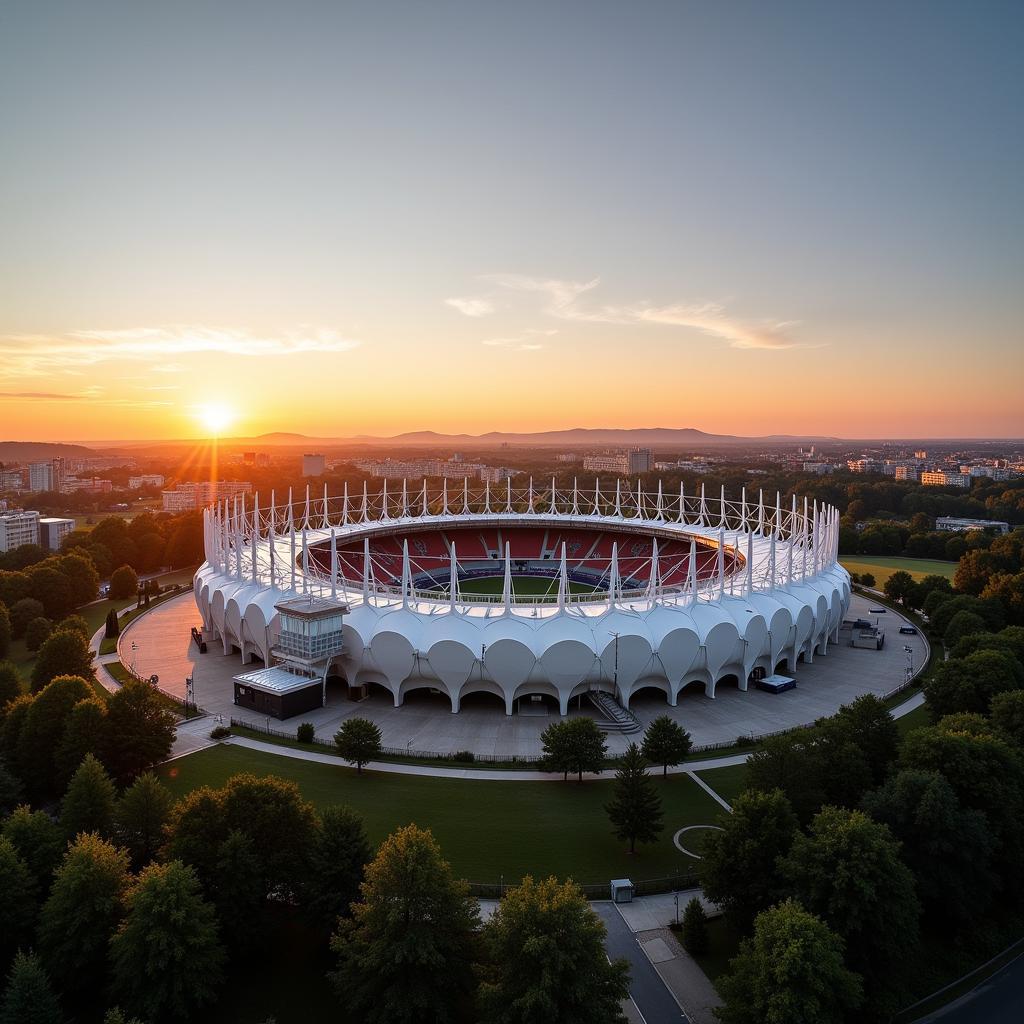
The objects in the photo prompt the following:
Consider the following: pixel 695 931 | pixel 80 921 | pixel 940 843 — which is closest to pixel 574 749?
pixel 695 931

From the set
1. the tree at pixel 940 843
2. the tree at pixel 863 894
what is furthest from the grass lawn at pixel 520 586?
the tree at pixel 863 894

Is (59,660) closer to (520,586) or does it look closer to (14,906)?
(14,906)

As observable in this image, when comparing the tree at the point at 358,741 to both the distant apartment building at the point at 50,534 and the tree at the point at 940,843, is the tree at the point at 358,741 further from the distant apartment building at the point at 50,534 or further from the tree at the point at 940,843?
the distant apartment building at the point at 50,534

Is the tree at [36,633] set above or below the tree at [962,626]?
below

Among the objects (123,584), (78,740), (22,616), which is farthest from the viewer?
(123,584)

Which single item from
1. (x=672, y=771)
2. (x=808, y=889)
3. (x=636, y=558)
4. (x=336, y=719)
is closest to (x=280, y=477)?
(x=636, y=558)

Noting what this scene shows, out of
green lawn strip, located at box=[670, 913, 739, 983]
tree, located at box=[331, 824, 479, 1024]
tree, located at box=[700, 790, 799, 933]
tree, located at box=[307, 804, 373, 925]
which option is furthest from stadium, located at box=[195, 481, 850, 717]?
tree, located at box=[331, 824, 479, 1024]

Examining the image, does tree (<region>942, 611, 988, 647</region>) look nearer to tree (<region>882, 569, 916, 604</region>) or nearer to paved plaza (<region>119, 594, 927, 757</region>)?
paved plaza (<region>119, 594, 927, 757</region>)

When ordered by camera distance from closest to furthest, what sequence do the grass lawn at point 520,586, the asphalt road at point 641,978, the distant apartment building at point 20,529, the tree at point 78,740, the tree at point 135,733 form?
1. the asphalt road at point 641,978
2. the tree at point 78,740
3. the tree at point 135,733
4. the grass lawn at point 520,586
5. the distant apartment building at point 20,529
